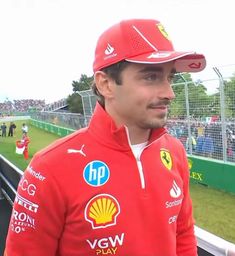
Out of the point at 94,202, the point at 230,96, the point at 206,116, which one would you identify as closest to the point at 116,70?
the point at 94,202

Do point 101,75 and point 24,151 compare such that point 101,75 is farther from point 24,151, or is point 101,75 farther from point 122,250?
point 24,151

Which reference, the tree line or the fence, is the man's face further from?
the fence

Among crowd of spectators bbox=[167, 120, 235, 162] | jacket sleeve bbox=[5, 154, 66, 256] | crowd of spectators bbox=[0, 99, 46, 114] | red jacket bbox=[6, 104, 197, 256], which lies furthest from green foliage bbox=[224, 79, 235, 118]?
crowd of spectators bbox=[0, 99, 46, 114]

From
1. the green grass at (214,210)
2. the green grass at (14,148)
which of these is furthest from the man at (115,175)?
the green grass at (14,148)

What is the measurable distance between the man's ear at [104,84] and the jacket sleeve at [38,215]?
409 mm

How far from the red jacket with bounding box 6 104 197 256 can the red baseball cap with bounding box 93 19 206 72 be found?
269mm

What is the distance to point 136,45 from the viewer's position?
1.69 m

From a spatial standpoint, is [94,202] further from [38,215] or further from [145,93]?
[145,93]

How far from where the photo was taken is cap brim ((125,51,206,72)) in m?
1.64

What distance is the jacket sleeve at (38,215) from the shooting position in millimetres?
1583

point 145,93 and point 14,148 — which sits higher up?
point 145,93

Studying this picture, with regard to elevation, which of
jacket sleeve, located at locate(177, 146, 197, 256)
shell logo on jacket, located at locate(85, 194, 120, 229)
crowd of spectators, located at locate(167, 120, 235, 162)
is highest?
shell logo on jacket, located at locate(85, 194, 120, 229)

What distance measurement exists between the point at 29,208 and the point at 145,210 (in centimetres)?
47

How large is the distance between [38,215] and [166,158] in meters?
0.67
